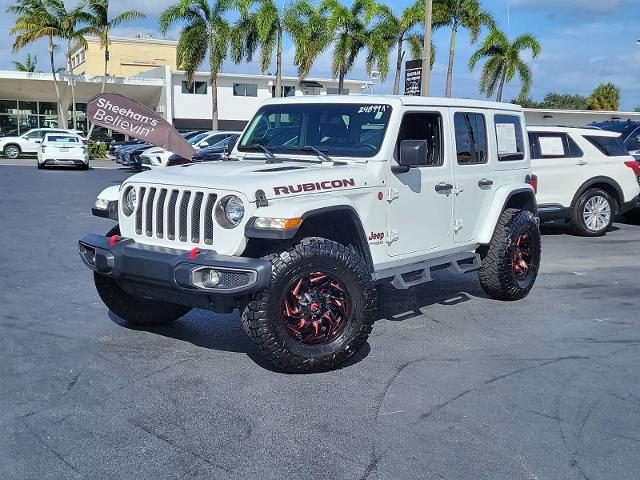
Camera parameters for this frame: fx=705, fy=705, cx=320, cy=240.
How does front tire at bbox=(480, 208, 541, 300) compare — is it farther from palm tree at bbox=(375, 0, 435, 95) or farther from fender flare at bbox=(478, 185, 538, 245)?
palm tree at bbox=(375, 0, 435, 95)

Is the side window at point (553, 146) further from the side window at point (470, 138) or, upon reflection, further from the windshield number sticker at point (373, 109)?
the windshield number sticker at point (373, 109)

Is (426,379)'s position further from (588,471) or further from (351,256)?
(588,471)

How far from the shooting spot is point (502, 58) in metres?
34.5

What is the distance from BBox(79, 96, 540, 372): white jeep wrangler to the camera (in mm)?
4730

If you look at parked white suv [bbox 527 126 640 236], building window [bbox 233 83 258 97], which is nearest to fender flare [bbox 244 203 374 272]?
parked white suv [bbox 527 126 640 236]

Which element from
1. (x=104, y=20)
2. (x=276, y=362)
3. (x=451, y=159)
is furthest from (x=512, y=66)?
(x=276, y=362)

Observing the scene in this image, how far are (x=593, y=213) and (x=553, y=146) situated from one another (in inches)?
55.8

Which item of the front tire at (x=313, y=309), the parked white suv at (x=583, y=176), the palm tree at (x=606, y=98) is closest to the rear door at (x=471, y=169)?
the front tire at (x=313, y=309)

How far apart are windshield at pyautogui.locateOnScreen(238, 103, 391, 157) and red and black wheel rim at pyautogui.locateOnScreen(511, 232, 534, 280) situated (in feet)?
7.34

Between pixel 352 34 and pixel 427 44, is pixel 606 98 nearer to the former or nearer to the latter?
pixel 352 34

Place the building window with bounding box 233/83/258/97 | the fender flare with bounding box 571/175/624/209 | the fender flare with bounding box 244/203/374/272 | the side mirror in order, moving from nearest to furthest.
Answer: the fender flare with bounding box 244/203/374/272 → the side mirror → the fender flare with bounding box 571/175/624/209 → the building window with bounding box 233/83/258/97

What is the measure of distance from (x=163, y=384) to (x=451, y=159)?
10.8 ft

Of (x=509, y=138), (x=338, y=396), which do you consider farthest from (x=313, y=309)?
(x=509, y=138)

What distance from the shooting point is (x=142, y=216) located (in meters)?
5.26
